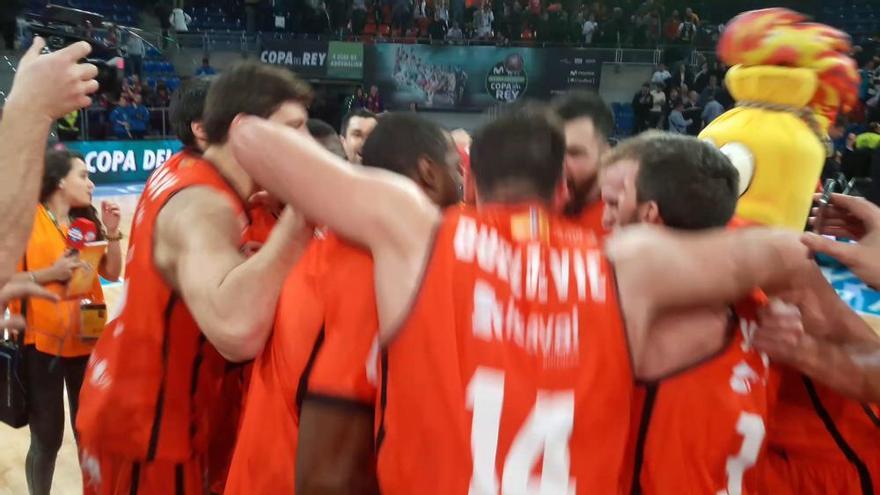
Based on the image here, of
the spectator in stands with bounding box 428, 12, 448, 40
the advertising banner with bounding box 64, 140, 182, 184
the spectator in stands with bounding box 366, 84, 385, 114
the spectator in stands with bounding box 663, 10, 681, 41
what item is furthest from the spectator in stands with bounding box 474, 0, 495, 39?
the advertising banner with bounding box 64, 140, 182, 184

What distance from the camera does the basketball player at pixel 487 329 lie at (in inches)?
50.7

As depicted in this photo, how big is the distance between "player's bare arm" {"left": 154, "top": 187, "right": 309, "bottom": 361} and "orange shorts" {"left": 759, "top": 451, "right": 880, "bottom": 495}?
45.2 inches

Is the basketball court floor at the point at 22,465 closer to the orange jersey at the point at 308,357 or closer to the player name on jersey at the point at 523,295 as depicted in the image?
the orange jersey at the point at 308,357

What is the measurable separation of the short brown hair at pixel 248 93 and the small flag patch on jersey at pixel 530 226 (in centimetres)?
87

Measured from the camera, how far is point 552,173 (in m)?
1.46

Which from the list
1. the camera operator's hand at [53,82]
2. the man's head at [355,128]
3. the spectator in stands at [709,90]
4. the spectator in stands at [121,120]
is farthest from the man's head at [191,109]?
the spectator in stands at [709,90]

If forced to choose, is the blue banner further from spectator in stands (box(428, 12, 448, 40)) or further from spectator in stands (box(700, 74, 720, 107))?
spectator in stands (box(428, 12, 448, 40))

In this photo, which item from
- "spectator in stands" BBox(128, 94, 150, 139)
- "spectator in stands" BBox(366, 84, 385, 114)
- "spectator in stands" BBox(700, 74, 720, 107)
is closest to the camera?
"spectator in stands" BBox(128, 94, 150, 139)

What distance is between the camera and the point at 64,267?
2857 millimetres

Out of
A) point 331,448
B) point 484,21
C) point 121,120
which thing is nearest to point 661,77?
point 484,21

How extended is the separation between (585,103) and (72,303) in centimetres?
217

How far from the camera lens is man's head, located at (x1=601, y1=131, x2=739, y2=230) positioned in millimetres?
A: 1540

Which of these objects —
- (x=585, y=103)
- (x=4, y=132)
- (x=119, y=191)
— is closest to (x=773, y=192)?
(x=585, y=103)

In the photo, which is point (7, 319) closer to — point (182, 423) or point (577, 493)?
point (182, 423)
